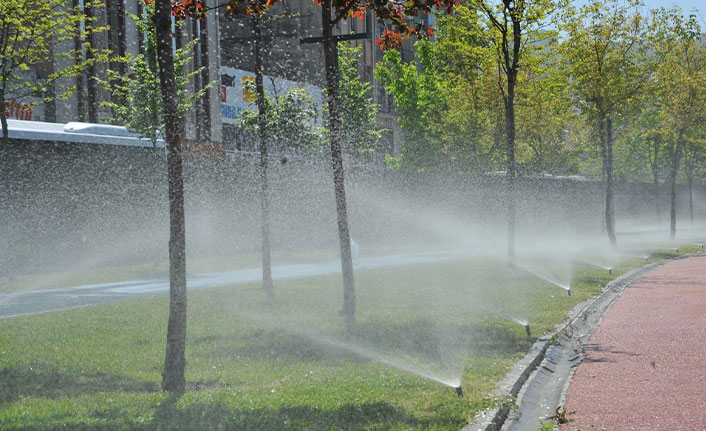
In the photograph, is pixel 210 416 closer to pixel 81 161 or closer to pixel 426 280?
pixel 426 280

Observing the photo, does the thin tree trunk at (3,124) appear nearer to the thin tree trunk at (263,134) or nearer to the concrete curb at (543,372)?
the thin tree trunk at (263,134)

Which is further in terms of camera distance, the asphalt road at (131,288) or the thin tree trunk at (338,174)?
the asphalt road at (131,288)

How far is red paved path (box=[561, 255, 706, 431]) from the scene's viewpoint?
6.27 metres

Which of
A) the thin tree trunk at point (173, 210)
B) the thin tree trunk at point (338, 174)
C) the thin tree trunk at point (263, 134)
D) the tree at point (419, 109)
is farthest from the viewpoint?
the tree at point (419, 109)

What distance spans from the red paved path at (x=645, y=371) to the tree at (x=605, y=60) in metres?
14.6

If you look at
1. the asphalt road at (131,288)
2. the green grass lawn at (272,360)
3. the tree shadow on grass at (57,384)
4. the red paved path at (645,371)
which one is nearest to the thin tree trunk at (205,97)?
the asphalt road at (131,288)

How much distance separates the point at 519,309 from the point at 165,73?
8.21 m

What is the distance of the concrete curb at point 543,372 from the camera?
6.36 m

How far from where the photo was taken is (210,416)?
5.82m

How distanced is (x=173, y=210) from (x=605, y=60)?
24.4 metres

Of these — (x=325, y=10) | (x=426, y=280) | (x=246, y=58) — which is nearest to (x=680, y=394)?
(x=325, y=10)

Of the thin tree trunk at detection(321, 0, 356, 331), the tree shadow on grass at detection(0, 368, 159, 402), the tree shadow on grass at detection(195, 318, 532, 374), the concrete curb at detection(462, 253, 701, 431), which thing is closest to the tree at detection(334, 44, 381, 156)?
the concrete curb at detection(462, 253, 701, 431)

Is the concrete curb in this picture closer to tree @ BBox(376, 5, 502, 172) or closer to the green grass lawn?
the green grass lawn

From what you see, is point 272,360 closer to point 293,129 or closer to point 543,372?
point 543,372
